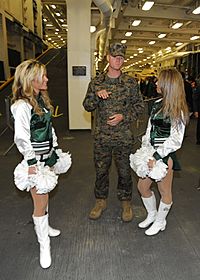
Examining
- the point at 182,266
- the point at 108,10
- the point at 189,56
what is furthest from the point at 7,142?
the point at 189,56

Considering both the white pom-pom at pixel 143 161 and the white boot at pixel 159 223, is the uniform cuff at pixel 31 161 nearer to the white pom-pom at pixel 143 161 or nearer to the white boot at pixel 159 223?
the white pom-pom at pixel 143 161

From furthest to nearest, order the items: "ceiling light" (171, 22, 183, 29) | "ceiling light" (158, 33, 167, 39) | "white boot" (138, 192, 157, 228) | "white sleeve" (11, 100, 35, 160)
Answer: "ceiling light" (158, 33, 167, 39), "ceiling light" (171, 22, 183, 29), "white boot" (138, 192, 157, 228), "white sleeve" (11, 100, 35, 160)

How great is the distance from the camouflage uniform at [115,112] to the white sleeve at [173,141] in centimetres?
51

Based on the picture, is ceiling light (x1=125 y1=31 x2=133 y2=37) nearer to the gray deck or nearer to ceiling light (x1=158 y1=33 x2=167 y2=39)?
ceiling light (x1=158 y1=33 x2=167 y2=39)

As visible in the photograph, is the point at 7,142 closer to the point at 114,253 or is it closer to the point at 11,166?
the point at 11,166

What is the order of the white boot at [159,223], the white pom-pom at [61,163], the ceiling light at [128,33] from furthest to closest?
the ceiling light at [128,33], the white boot at [159,223], the white pom-pom at [61,163]

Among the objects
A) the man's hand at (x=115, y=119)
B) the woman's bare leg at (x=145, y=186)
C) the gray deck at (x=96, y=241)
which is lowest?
the gray deck at (x=96, y=241)

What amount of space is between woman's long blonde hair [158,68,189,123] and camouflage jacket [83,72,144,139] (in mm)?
449

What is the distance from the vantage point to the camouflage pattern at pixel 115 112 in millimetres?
2459

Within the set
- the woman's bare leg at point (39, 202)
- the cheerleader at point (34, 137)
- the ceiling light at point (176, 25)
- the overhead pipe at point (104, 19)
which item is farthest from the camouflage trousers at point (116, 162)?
the ceiling light at point (176, 25)

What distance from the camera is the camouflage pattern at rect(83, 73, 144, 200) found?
2.46 metres

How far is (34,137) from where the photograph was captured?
1.86 metres

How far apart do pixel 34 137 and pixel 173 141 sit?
98 cm

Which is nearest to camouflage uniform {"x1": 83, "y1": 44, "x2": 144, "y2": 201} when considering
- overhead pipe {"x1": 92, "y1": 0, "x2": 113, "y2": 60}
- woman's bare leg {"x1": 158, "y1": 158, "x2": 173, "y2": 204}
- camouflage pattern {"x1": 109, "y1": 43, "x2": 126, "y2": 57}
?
camouflage pattern {"x1": 109, "y1": 43, "x2": 126, "y2": 57}
